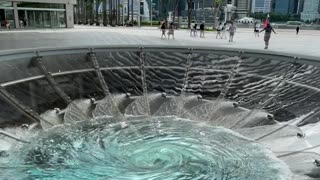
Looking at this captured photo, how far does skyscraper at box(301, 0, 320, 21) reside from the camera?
266 feet

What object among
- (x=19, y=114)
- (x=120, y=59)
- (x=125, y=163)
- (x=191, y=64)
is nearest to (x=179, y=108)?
(x=191, y=64)

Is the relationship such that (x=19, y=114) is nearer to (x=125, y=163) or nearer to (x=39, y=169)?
(x=39, y=169)

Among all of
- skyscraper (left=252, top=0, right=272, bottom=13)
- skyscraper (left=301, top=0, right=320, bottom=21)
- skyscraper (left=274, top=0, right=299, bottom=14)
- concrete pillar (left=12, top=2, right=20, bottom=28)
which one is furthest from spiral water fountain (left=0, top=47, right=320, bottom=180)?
skyscraper (left=274, top=0, right=299, bottom=14)

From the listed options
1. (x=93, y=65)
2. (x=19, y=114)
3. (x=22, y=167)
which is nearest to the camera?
(x=22, y=167)

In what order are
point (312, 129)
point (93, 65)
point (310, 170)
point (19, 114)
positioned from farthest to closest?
point (93, 65)
point (19, 114)
point (312, 129)
point (310, 170)

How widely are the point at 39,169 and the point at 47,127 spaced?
1.84m

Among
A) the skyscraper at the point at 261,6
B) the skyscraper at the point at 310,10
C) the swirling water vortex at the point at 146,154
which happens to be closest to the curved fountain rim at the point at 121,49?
the swirling water vortex at the point at 146,154

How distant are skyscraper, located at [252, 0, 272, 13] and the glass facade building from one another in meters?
67.2

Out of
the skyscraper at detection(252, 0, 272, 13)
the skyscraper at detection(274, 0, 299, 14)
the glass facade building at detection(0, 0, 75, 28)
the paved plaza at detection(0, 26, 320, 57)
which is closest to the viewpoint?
the paved plaza at detection(0, 26, 320, 57)

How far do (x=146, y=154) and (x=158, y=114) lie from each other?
2149mm

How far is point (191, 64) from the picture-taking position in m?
8.98

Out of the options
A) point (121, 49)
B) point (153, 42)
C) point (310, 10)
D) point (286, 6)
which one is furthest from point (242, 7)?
point (121, 49)

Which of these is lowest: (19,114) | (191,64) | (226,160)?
(226,160)

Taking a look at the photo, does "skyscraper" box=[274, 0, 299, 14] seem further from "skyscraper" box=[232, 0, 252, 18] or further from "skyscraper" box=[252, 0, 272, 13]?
"skyscraper" box=[232, 0, 252, 18]
